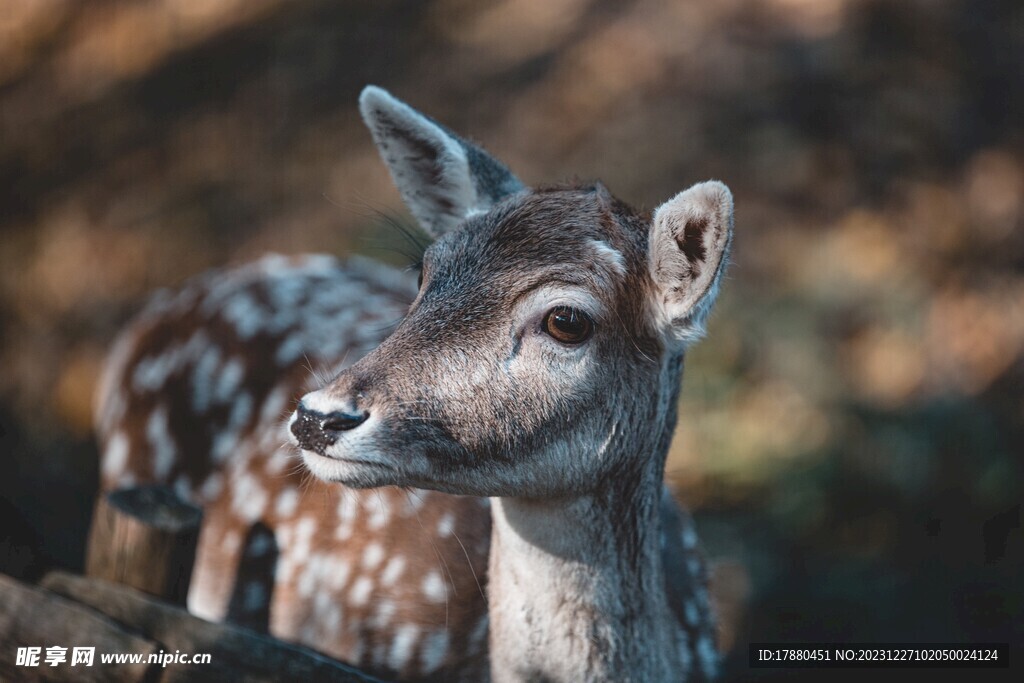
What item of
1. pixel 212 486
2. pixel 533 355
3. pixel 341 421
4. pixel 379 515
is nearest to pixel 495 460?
pixel 533 355

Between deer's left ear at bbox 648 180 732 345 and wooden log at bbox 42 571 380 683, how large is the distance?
94 centimetres

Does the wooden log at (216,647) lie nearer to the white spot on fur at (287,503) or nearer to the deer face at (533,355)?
the deer face at (533,355)

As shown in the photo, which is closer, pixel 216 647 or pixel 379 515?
pixel 216 647

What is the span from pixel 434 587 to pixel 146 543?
705 mm

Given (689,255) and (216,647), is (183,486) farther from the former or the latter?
(689,255)

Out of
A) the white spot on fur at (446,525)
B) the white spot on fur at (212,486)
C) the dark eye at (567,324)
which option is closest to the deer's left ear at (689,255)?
the dark eye at (567,324)

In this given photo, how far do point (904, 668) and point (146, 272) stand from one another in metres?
4.05

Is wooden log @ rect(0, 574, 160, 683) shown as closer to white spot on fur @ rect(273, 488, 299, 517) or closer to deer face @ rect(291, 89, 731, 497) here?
deer face @ rect(291, 89, 731, 497)

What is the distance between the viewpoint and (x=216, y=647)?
206 centimetres

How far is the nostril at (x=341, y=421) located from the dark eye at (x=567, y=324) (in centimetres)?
41

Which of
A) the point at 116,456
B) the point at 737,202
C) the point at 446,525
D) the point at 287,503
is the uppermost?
the point at 737,202

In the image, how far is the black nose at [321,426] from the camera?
1.78 m

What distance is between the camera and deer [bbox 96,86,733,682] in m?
1.92

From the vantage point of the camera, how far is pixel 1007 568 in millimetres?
4219
